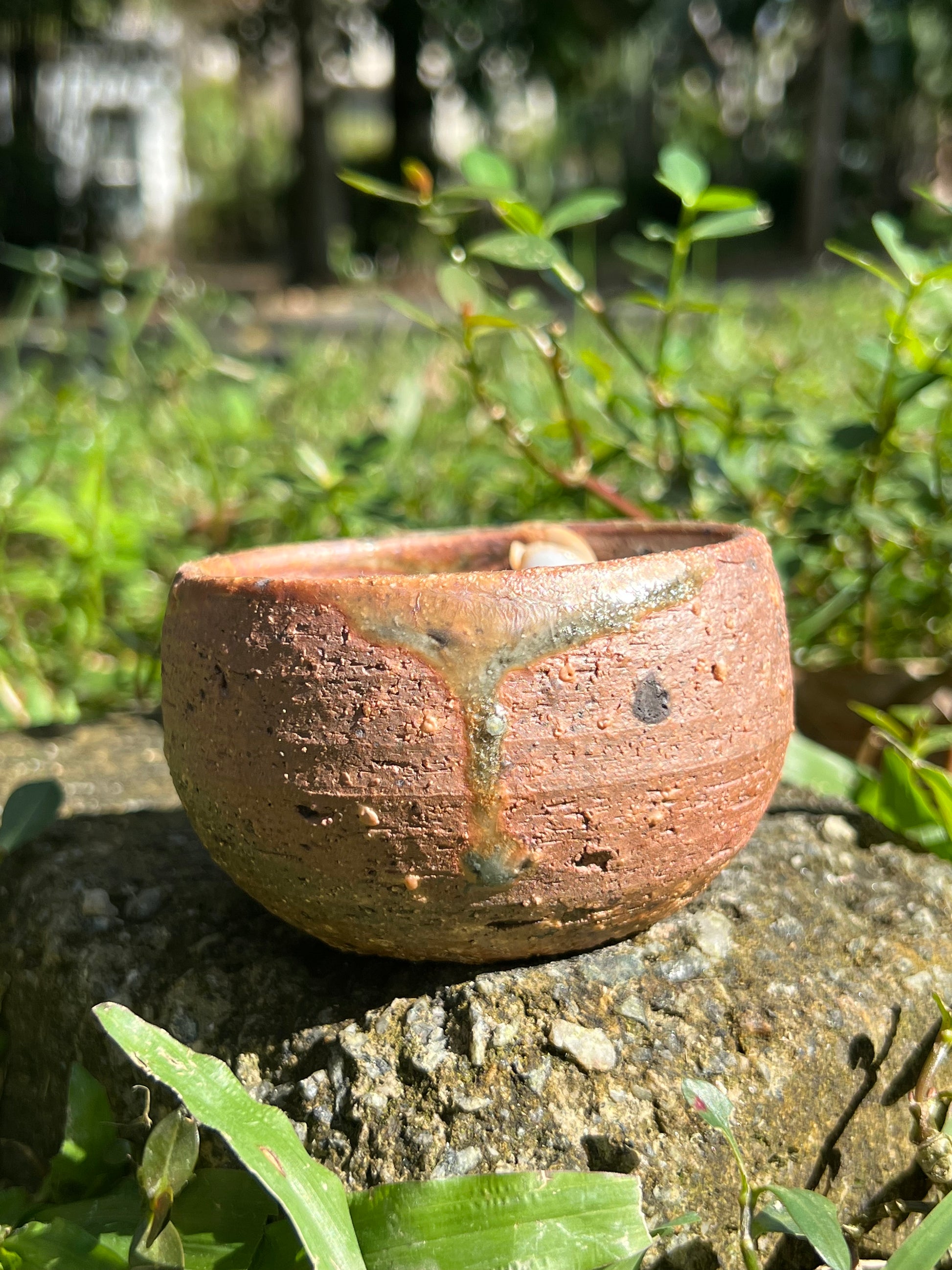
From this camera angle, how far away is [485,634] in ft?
3.23

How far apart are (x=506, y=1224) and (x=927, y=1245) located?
33 centimetres

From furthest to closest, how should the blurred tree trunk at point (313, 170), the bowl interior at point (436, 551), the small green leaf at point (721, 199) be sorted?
1. the blurred tree trunk at point (313, 170)
2. the small green leaf at point (721, 199)
3. the bowl interior at point (436, 551)

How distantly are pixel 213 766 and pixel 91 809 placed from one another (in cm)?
64

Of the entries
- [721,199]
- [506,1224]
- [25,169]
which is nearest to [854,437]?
[721,199]

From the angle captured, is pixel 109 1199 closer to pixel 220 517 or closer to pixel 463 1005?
pixel 463 1005

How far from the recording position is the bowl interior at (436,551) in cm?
134

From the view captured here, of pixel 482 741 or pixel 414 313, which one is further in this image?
pixel 414 313

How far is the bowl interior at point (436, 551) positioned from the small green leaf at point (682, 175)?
459 mm

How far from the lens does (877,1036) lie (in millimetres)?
1122

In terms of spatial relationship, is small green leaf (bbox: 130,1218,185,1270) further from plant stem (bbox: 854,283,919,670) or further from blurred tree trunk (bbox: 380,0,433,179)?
blurred tree trunk (bbox: 380,0,433,179)

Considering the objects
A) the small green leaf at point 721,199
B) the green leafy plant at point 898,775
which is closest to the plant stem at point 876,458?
the green leafy plant at point 898,775

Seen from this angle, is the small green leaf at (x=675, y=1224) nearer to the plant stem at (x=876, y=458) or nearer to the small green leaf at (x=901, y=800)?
the small green leaf at (x=901, y=800)

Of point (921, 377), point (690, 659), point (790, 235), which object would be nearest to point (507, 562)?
point (690, 659)

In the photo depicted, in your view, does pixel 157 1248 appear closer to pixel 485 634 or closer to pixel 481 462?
pixel 485 634
